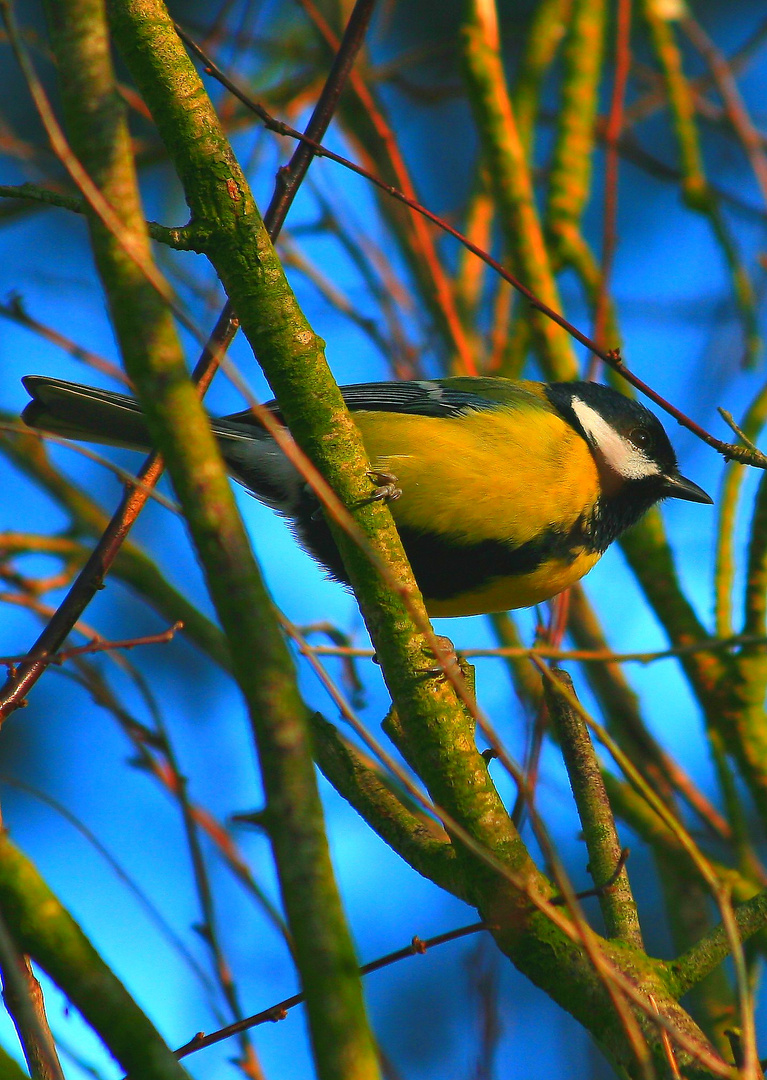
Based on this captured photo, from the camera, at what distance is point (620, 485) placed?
3264 millimetres

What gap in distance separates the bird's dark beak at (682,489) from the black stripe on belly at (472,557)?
0.60 m

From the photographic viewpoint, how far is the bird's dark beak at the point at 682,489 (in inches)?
139

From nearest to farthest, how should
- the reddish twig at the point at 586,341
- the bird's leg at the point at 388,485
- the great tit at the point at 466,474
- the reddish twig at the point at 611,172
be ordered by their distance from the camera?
the reddish twig at the point at 586,341 → the bird's leg at the point at 388,485 → the great tit at the point at 466,474 → the reddish twig at the point at 611,172

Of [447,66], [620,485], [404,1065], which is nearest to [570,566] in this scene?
[620,485]

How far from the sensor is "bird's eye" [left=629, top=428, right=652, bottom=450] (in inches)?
140

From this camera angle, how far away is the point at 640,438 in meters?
3.59

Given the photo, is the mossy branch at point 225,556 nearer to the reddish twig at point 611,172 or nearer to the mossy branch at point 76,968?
the mossy branch at point 76,968

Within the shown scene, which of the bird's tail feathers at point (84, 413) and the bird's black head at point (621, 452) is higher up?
the bird's tail feathers at point (84, 413)

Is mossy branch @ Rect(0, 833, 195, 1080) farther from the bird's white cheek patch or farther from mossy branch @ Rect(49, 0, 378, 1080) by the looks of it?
the bird's white cheek patch

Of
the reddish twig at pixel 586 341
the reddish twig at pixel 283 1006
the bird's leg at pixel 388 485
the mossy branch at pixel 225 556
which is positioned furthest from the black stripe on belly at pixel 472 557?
the mossy branch at pixel 225 556

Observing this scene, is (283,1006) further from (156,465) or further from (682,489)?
(682,489)

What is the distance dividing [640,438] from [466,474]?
98 cm

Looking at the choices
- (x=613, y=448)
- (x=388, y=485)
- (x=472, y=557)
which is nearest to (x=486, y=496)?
(x=472, y=557)

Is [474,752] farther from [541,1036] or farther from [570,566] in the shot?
[541,1036]
